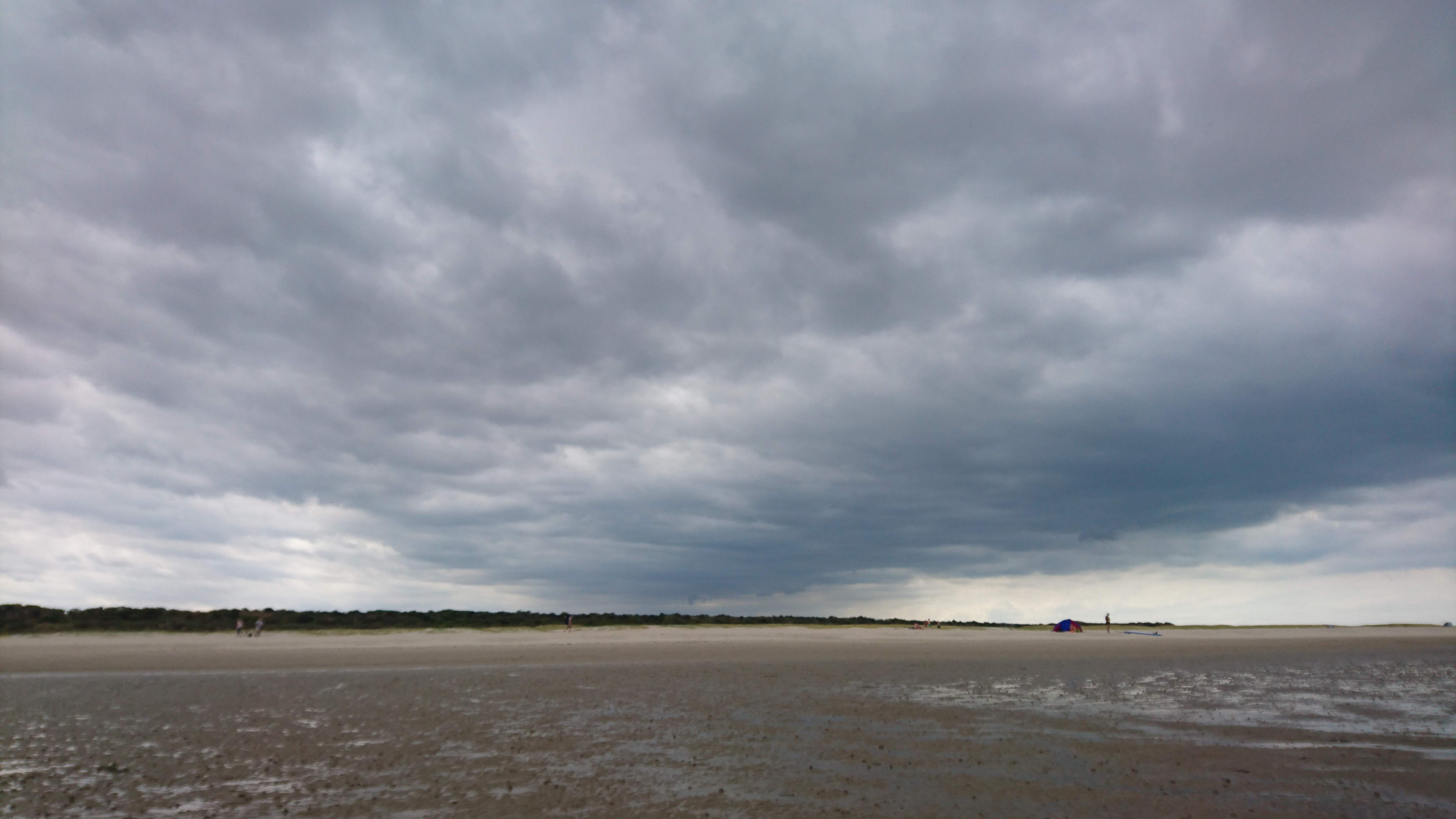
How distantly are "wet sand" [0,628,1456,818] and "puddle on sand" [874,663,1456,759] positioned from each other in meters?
0.15

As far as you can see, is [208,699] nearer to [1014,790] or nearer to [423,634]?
[1014,790]

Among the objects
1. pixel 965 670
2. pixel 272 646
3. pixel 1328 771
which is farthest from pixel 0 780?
pixel 272 646

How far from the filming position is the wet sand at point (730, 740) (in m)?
10.0

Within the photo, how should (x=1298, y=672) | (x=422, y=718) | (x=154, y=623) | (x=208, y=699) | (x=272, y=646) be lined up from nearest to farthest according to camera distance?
(x=422, y=718), (x=208, y=699), (x=1298, y=672), (x=272, y=646), (x=154, y=623)

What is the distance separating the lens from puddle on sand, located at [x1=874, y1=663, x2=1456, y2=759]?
15.5 m

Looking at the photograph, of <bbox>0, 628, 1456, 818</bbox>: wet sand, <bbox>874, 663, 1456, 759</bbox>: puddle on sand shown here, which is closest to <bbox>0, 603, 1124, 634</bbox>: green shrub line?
<bbox>0, 628, 1456, 818</bbox>: wet sand

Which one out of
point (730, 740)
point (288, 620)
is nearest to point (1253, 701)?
point (730, 740)

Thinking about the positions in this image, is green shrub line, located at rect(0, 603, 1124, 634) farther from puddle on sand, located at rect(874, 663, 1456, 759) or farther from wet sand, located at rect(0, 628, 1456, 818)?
puddle on sand, located at rect(874, 663, 1456, 759)

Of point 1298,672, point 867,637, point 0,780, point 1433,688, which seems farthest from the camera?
point 867,637

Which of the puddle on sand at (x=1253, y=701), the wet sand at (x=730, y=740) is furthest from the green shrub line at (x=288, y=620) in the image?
the puddle on sand at (x=1253, y=701)

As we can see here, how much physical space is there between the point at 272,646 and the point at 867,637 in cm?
3998

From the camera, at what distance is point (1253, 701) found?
65.5 feet

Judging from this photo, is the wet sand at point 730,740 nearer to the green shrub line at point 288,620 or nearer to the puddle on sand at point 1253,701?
the puddle on sand at point 1253,701

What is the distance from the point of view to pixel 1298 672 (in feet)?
93.8
